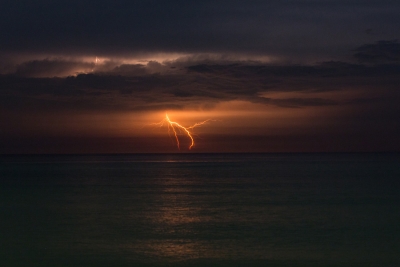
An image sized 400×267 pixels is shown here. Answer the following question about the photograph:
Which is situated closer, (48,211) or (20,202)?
(48,211)

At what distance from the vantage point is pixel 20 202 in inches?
1260

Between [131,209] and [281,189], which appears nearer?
[131,209]

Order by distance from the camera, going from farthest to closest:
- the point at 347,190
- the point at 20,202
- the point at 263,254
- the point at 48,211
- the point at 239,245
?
the point at 347,190 → the point at 20,202 → the point at 48,211 → the point at 239,245 → the point at 263,254

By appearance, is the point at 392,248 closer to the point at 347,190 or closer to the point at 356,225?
the point at 356,225

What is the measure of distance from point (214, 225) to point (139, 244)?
4769 millimetres

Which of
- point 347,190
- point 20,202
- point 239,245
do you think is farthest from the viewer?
point 347,190

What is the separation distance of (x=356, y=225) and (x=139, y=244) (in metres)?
9.79

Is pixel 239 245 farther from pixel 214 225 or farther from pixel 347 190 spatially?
pixel 347 190

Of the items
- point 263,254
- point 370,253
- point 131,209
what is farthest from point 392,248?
point 131,209

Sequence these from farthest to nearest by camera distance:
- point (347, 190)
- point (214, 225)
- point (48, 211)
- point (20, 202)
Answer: point (347, 190)
point (20, 202)
point (48, 211)
point (214, 225)

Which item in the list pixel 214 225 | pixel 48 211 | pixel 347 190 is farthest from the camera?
pixel 347 190

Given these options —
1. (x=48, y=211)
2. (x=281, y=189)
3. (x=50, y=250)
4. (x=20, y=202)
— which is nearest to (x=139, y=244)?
(x=50, y=250)

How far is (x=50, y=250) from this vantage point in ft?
57.0

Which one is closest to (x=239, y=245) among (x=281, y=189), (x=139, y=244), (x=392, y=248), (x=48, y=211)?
(x=139, y=244)
